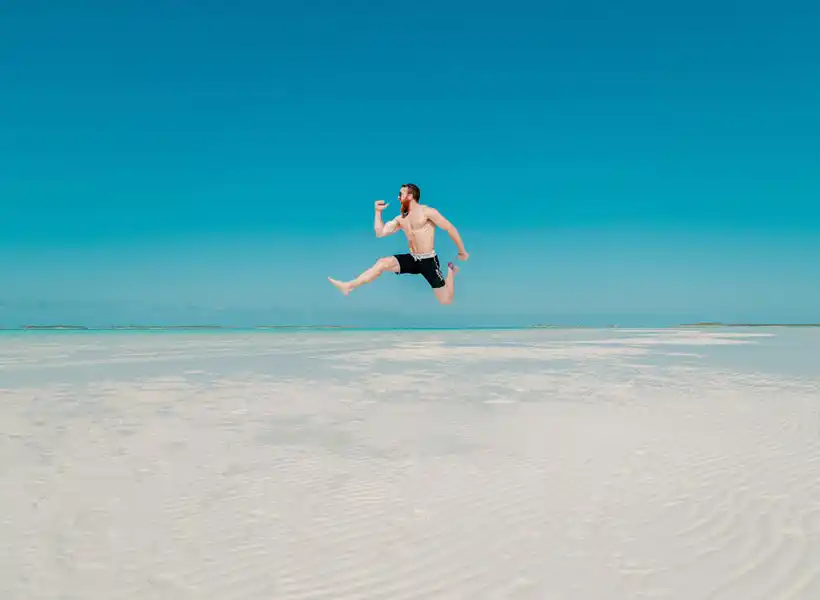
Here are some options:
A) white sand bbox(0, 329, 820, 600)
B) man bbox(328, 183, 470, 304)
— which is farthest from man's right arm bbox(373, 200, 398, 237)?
white sand bbox(0, 329, 820, 600)

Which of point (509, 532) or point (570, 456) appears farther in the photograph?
point (570, 456)

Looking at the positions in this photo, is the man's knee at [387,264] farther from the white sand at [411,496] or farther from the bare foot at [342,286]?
the white sand at [411,496]

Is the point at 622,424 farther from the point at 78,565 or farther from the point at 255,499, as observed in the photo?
the point at 78,565

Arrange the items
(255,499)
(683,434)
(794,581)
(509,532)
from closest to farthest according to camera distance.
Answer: (794,581), (509,532), (255,499), (683,434)

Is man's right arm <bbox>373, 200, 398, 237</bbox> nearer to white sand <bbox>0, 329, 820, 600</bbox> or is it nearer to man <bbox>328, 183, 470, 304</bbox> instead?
man <bbox>328, 183, 470, 304</bbox>

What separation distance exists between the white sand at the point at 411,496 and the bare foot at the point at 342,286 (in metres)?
2.58

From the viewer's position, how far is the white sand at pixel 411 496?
2811mm

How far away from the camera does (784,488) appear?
13.7 feet

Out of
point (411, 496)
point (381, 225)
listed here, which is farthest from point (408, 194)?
point (411, 496)

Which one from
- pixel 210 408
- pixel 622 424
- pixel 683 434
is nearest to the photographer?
pixel 683 434

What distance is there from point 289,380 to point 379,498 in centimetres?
708

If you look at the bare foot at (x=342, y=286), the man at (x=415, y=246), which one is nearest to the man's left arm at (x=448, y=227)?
the man at (x=415, y=246)

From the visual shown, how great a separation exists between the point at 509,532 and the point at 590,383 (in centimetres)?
721

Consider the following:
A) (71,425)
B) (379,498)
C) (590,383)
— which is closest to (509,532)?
(379,498)
